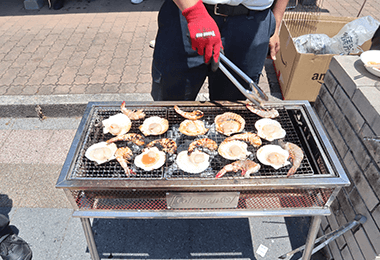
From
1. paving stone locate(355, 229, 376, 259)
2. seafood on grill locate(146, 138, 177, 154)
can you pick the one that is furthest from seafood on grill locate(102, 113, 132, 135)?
paving stone locate(355, 229, 376, 259)

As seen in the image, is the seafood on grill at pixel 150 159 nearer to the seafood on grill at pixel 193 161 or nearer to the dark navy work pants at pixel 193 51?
the seafood on grill at pixel 193 161

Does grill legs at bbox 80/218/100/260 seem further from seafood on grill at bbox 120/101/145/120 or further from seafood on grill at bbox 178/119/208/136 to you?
seafood on grill at bbox 178/119/208/136

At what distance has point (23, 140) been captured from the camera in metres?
3.90

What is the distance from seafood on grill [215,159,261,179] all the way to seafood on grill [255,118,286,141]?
349mm

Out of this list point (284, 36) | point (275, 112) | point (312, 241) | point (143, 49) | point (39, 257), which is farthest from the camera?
point (143, 49)

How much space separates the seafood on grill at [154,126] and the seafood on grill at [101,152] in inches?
12.0

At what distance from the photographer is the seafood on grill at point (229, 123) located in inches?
85.7

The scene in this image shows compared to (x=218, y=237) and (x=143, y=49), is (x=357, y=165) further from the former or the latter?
(x=143, y=49)

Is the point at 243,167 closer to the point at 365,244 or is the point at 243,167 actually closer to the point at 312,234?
the point at 312,234

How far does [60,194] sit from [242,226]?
2372 millimetres

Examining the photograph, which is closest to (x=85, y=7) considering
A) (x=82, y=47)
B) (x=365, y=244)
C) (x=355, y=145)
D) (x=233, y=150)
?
(x=82, y=47)

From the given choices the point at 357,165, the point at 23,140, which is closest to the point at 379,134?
the point at 357,165

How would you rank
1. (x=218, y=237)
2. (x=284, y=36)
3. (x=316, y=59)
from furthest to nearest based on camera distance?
(x=284, y=36)
(x=316, y=59)
(x=218, y=237)

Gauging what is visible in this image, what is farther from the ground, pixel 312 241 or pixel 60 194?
pixel 312 241
